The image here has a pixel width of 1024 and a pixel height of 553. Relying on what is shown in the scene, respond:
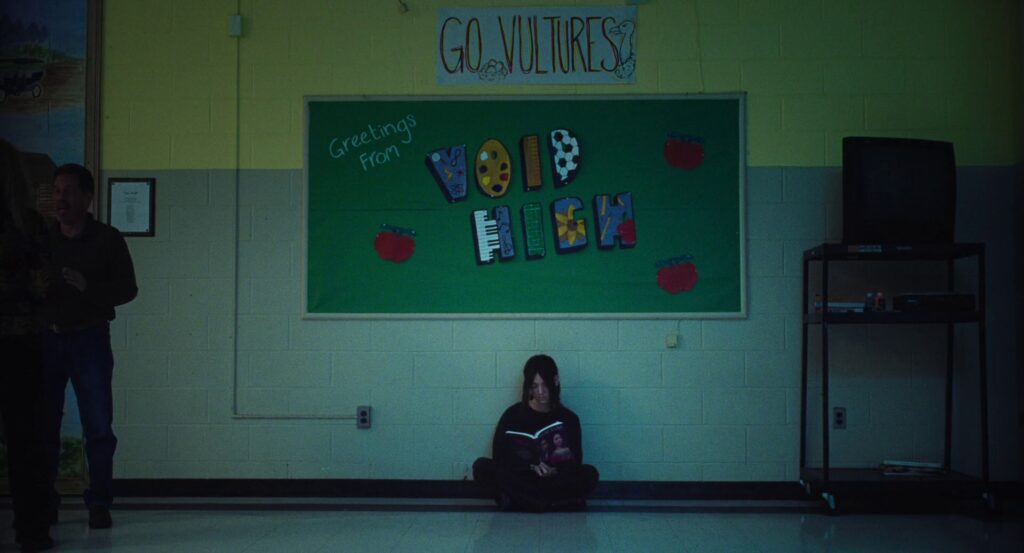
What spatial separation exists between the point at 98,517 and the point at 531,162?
251 centimetres

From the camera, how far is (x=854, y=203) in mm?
4184

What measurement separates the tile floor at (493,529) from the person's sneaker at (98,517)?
0.16ft

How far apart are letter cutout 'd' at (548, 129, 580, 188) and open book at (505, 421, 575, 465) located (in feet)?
3.97

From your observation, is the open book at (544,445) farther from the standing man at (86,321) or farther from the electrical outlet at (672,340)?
the standing man at (86,321)

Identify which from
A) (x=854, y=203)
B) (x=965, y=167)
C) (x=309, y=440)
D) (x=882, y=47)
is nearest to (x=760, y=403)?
(x=854, y=203)

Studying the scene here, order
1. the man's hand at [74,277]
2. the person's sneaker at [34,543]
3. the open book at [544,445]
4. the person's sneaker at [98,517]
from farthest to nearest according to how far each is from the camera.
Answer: the open book at [544,445] < the person's sneaker at [98,517] < the man's hand at [74,277] < the person's sneaker at [34,543]

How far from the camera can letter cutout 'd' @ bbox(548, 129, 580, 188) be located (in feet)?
15.0

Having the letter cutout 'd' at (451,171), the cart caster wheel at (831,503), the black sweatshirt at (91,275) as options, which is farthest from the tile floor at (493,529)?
the letter cutout 'd' at (451,171)

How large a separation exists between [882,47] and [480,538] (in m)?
3.10

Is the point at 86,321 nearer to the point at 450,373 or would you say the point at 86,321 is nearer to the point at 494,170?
the point at 450,373

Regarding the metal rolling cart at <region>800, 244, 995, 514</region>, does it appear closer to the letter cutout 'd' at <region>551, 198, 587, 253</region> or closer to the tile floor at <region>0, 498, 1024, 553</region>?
the tile floor at <region>0, 498, 1024, 553</region>

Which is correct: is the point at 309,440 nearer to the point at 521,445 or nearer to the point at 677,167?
the point at 521,445

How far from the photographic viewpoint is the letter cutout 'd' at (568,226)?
4.55 metres

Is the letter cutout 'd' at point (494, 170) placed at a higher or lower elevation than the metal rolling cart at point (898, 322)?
higher
